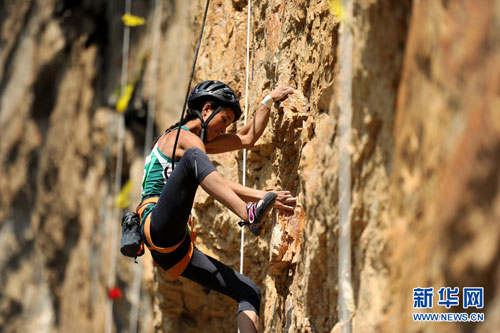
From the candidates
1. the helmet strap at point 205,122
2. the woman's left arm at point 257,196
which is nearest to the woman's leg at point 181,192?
the woman's left arm at point 257,196

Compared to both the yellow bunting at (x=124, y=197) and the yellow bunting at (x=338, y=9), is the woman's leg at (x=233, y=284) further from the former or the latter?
the yellow bunting at (x=124, y=197)

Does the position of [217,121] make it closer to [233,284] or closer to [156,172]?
[156,172]

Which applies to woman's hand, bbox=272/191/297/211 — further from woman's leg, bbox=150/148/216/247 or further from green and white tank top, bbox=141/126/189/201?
green and white tank top, bbox=141/126/189/201

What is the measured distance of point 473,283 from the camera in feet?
6.36

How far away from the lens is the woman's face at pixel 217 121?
12.6 ft

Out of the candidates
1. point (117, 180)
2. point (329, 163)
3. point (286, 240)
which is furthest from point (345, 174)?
point (117, 180)

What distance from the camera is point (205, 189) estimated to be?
3.28 metres

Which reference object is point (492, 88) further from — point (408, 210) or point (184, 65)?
point (184, 65)

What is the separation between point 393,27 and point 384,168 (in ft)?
1.74

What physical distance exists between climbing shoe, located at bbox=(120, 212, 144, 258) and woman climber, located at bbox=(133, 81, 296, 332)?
0.05 metres

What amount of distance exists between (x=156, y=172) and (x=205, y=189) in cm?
55

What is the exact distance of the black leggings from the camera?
10.8ft

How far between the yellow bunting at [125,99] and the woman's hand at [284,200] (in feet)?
17.4

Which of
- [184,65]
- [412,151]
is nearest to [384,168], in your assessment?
[412,151]
